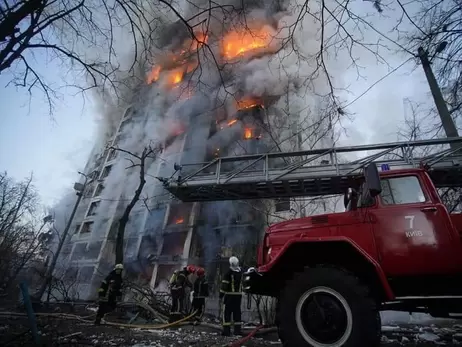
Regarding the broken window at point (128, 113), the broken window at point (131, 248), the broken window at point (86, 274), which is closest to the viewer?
the broken window at point (131, 248)

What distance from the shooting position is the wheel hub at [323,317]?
3346 millimetres

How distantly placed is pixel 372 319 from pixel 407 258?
0.97 m

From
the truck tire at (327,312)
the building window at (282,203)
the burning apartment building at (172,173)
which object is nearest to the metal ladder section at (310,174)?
the truck tire at (327,312)

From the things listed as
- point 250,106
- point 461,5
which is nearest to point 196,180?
point 461,5

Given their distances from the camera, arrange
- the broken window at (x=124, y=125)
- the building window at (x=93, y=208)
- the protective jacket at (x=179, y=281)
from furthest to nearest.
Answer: the broken window at (x=124, y=125) → the building window at (x=93, y=208) → the protective jacket at (x=179, y=281)

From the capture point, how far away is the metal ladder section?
7633 mm

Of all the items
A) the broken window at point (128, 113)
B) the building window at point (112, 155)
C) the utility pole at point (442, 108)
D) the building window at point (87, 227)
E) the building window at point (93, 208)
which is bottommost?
the utility pole at point (442, 108)

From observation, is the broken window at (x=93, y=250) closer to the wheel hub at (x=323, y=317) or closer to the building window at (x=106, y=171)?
the building window at (x=106, y=171)

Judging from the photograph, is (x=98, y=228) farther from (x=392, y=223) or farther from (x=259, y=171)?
(x=392, y=223)

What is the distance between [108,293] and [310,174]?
6.97 metres

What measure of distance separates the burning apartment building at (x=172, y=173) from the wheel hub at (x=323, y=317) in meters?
12.5

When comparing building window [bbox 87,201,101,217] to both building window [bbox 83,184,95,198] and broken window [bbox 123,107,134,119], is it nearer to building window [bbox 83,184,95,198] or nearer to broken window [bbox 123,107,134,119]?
building window [bbox 83,184,95,198]

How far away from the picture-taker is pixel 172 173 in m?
24.6

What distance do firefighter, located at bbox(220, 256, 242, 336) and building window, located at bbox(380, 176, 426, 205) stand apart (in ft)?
15.6
